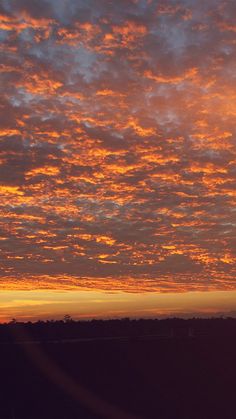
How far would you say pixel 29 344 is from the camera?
44.2 m

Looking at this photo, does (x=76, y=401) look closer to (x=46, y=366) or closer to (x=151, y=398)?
(x=151, y=398)

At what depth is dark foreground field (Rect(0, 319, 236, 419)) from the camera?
82.4ft

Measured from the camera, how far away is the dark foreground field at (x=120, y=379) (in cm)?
2512

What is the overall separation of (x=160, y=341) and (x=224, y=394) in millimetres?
16498

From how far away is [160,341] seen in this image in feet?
149

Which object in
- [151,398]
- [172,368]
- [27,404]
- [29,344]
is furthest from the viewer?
[29,344]

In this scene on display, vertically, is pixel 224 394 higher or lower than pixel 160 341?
lower

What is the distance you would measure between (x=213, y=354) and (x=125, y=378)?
9.95m

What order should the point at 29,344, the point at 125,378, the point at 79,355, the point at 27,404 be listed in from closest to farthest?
the point at 27,404
the point at 125,378
the point at 79,355
the point at 29,344

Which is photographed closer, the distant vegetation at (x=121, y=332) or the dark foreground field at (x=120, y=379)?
the dark foreground field at (x=120, y=379)

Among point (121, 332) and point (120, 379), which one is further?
point (121, 332)

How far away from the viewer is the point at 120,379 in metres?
32.5

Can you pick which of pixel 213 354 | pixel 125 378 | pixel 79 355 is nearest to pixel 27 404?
pixel 125 378

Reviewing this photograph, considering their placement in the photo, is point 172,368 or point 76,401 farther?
point 172,368
